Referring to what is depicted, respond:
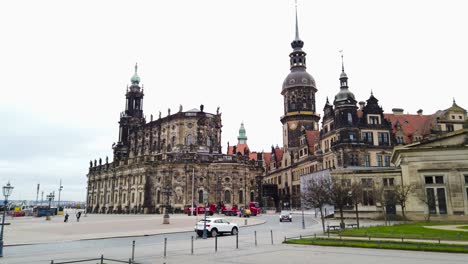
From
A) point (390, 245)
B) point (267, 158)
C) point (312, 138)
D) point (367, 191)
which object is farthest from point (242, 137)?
point (390, 245)

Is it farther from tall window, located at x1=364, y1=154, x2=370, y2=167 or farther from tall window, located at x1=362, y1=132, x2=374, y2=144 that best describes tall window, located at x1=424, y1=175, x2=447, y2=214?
tall window, located at x1=362, y1=132, x2=374, y2=144

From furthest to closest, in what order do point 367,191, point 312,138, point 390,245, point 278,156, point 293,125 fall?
point 278,156
point 293,125
point 312,138
point 367,191
point 390,245

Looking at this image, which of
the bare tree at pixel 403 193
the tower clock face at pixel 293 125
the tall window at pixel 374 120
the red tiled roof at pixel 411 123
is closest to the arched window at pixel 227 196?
the tower clock face at pixel 293 125

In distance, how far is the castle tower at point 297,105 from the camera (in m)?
85.6

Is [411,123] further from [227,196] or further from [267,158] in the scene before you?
[267,158]

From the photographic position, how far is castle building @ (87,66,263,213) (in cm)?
7275

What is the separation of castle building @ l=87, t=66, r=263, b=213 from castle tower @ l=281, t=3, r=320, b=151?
1174 centimetres

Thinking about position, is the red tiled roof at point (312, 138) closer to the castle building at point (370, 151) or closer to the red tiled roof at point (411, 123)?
the castle building at point (370, 151)

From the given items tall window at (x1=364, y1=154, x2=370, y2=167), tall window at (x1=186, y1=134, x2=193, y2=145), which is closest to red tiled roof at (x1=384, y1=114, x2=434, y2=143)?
tall window at (x1=364, y1=154, x2=370, y2=167)

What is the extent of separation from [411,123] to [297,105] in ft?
94.6

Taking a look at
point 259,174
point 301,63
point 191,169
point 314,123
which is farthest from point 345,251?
point 301,63

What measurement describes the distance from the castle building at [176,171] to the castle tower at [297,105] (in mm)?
11741

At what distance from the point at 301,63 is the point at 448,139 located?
58.3 meters

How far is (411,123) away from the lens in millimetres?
63312
